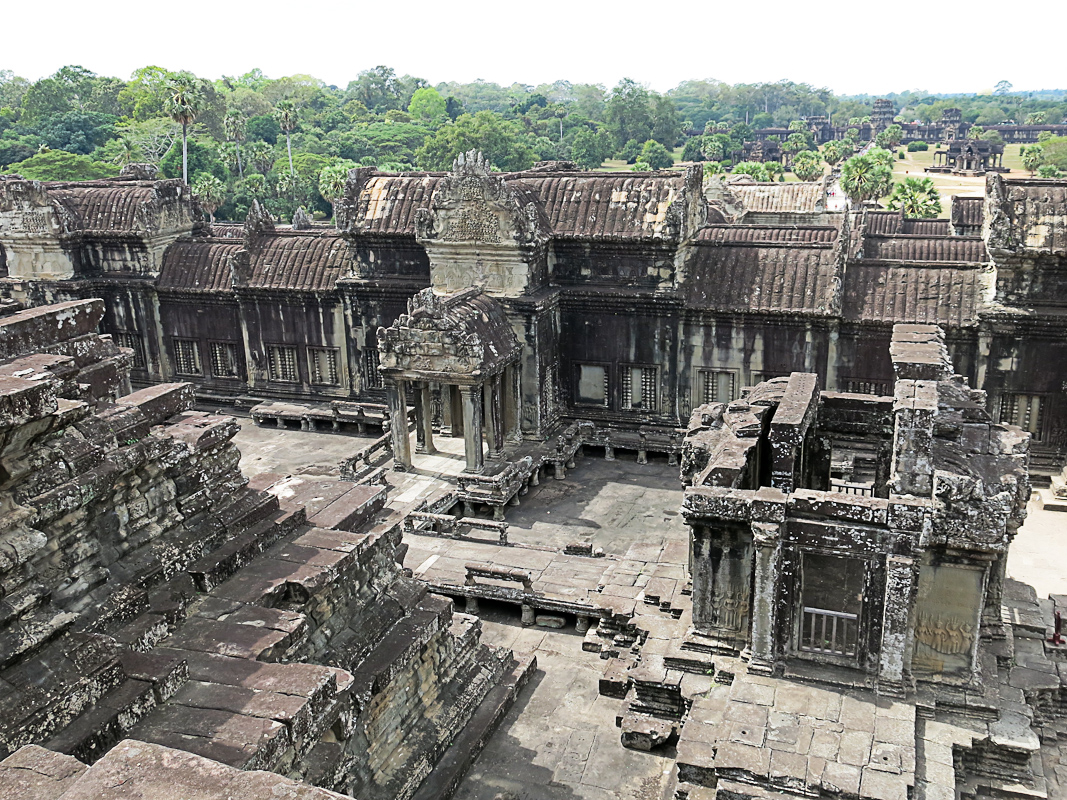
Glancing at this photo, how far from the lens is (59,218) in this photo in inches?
1201

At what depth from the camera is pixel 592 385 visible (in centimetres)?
2695

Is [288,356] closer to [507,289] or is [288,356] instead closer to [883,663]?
[507,289]

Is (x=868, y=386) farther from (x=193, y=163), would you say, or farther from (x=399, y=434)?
(x=193, y=163)

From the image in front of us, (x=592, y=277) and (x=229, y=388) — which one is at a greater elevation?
(x=592, y=277)

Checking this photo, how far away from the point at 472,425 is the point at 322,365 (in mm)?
8830

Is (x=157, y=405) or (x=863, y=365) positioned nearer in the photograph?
(x=157, y=405)

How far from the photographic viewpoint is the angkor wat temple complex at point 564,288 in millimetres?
23438

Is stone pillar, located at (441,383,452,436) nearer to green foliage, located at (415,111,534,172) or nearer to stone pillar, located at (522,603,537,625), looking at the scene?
stone pillar, located at (522,603,537,625)

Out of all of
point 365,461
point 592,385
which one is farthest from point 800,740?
point 592,385

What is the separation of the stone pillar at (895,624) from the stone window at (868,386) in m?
11.8

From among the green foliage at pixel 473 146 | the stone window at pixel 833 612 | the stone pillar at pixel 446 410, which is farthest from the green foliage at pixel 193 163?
the stone window at pixel 833 612

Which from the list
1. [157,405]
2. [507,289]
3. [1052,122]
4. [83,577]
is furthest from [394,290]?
[1052,122]

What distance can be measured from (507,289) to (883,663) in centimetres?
1509

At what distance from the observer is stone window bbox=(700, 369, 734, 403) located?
2572 cm
